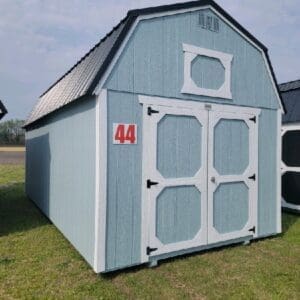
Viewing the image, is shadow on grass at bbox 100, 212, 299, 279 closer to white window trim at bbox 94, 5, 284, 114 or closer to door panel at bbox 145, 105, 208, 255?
door panel at bbox 145, 105, 208, 255

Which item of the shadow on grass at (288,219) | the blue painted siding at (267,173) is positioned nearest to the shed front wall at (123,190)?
the blue painted siding at (267,173)

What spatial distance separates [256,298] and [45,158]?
6185mm

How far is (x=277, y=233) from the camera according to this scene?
6898mm

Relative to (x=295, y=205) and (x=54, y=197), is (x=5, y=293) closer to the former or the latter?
(x=54, y=197)

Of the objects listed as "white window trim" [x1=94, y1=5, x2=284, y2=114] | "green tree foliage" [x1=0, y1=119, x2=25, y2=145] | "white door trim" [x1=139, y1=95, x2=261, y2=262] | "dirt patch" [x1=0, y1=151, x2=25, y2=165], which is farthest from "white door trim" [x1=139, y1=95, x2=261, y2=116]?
"green tree foliage" [x1=0, y1=119, x2=25, y2=145]

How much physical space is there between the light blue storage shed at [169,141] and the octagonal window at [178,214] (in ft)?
0.06

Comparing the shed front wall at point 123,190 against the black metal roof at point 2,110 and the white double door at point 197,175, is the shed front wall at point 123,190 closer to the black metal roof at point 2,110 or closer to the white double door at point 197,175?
the white double door at point 197,175

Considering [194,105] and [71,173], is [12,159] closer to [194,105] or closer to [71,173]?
[71,173]

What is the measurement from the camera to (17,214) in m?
8.85

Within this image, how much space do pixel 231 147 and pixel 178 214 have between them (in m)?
1.65

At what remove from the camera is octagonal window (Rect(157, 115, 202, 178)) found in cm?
529

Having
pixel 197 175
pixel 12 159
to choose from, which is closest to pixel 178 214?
pixel 197 175

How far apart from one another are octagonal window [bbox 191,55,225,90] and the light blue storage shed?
0.02m

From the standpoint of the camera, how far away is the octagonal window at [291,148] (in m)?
8.90
